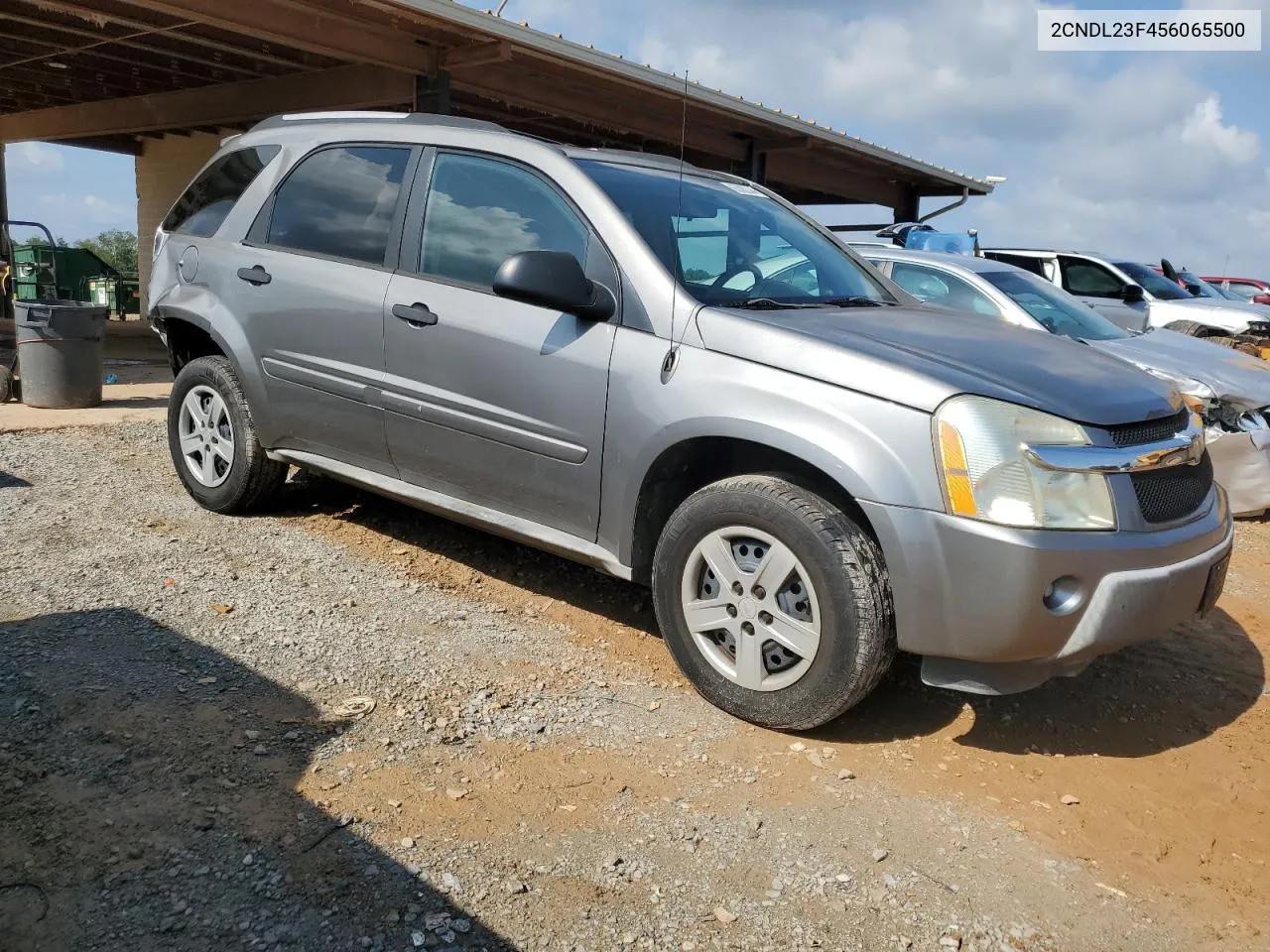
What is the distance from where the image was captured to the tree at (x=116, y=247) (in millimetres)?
42228

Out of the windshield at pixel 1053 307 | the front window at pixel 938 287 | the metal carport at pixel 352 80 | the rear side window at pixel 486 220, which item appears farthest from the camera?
the metal carport at pixel 352 80

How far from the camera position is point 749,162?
14.1 m

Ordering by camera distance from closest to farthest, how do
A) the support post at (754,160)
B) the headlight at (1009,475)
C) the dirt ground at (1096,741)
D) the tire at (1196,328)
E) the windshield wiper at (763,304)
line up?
the dirt ground at (1096,741) → the headlight at (1009,475) → the windshield wiper at (763,304) → the tire at (1196,328) → the support post at (754,160)

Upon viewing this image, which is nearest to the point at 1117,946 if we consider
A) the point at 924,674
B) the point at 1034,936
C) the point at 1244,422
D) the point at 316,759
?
the point at 1034,936

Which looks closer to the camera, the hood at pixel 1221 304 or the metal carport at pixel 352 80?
the metal carport at pixel 352 80

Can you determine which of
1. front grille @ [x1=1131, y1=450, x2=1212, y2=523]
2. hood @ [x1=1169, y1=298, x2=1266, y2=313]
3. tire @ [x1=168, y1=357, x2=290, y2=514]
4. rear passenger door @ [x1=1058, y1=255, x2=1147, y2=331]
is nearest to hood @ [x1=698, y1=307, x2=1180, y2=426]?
front grille @ [x1=1131, y1=450, x2=1212, y2=523]

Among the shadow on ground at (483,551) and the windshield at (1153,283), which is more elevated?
the windshield at (1153,283)

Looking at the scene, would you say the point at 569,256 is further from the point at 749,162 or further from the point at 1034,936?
the point at 749,162

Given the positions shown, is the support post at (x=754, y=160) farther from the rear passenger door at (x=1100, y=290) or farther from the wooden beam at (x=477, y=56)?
the wooden beam at (x=477, y=56)

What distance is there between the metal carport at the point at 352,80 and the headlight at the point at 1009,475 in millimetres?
6773

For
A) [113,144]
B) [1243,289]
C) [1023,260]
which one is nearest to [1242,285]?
[1243,289]

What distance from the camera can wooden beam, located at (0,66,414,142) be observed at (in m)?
10.8

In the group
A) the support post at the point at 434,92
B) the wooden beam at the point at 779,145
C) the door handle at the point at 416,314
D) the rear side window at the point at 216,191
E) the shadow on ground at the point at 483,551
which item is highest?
the wooden beam at the point at 779,145

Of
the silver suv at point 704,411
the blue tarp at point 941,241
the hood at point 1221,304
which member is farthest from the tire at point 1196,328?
the silver suv at point 704,411
